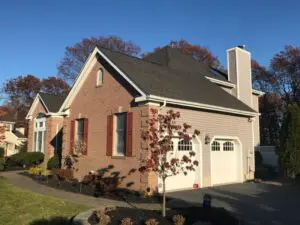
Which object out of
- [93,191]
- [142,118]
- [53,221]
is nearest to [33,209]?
[53,221]

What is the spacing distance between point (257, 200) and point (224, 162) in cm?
462

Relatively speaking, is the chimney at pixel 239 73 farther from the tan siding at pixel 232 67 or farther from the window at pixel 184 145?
the window at pixel 184 145

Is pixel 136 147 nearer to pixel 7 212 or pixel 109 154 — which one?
pixel 109 154

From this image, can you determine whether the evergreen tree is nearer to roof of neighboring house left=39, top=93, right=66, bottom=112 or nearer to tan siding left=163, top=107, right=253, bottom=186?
tan siding left=163, top=107, right=253, bottom=186

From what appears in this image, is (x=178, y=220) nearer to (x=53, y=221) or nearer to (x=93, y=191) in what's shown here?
(x=53, y=221)

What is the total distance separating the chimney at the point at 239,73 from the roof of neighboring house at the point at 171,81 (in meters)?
3.54

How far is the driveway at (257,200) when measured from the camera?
9.18 metres

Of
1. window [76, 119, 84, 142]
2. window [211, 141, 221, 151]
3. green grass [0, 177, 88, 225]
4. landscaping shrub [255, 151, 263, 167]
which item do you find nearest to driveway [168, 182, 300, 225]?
window [211, 141, 221, 151]

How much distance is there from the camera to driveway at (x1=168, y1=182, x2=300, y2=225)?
30.1ft

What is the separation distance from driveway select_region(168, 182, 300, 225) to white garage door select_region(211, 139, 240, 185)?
717mm

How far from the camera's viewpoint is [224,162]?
16469mm

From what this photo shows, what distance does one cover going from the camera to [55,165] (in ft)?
67.2

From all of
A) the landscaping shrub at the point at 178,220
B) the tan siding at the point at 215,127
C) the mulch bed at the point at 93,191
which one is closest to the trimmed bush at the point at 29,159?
the mulch bed at the point at 93,191

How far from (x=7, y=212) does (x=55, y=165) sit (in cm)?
1136
